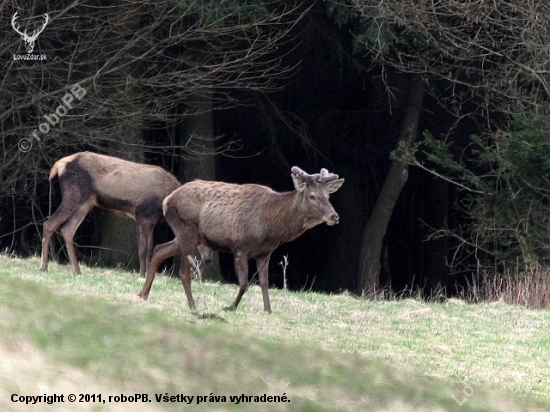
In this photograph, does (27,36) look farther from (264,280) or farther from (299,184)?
(264,280)

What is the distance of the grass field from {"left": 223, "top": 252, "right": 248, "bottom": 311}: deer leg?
18 centimetres

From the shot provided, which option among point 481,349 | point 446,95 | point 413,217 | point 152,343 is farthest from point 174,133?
point 152,343

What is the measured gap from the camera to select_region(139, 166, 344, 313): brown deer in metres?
13.3

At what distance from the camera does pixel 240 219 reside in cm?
1341

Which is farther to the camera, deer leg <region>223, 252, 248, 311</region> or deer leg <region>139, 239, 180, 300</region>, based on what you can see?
deer leg <region>139, 239, 180, 300</region>

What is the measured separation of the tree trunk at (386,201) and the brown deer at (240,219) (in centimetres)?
1111

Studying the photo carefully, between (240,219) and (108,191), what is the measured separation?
3797 mm

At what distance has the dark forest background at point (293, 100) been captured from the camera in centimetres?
2020

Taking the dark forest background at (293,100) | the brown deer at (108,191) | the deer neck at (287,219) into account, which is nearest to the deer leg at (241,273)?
the deer neck at (287,219)

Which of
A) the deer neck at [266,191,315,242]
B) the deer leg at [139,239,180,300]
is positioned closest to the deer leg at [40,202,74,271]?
the deer leg at [139,239,180,300]

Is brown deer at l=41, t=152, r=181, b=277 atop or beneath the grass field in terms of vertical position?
atop

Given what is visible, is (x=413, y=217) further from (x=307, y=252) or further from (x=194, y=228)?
(x=194, y=228)

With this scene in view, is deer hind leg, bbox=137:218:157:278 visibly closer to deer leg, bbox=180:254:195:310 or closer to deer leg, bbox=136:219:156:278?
deer leg, bbox=136:219:156:278

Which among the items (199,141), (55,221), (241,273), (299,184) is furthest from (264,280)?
(199,141)
